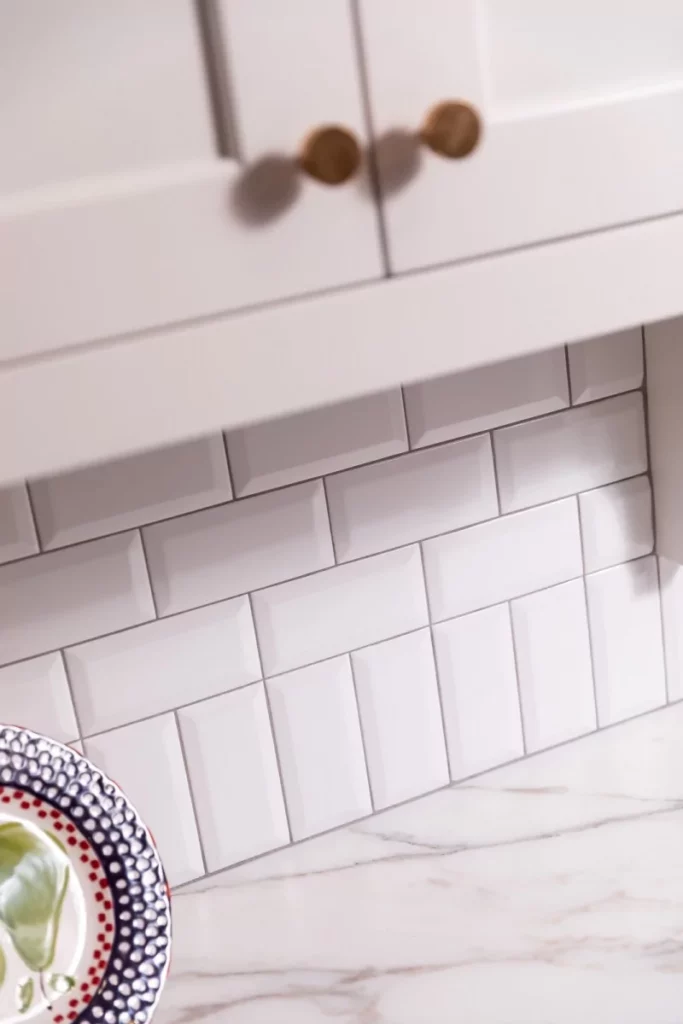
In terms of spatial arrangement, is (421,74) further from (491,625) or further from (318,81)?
(491,625)

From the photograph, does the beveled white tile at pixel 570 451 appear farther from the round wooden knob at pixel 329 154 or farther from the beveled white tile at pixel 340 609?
the round wooden knob at pixel 329 154

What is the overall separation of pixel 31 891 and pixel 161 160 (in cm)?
58

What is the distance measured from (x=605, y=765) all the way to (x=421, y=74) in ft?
2.38

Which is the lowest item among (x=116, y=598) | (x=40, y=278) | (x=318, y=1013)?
(x=318, y=1013)

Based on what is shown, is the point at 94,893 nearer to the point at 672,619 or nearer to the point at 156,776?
the point at 156,776

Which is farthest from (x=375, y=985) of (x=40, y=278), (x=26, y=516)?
(x=40, y=278)

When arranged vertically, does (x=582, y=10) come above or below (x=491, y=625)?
above

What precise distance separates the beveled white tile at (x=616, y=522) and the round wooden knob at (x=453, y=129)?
21.6 inches

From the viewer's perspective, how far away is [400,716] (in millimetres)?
943

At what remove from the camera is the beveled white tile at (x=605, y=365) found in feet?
3.05

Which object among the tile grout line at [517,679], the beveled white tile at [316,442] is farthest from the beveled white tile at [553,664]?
the beveled white tile at [316,442]

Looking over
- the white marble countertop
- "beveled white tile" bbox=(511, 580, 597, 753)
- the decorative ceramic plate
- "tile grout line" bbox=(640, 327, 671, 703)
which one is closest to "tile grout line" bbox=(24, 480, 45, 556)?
the decorative ceramic plate

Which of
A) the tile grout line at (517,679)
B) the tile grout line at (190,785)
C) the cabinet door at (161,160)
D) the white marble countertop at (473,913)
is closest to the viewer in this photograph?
Answer: the cabinet door at (161,160)

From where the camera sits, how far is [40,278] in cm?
45
